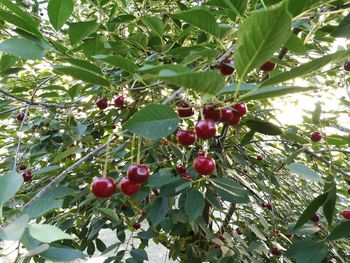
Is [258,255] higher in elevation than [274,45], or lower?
lower

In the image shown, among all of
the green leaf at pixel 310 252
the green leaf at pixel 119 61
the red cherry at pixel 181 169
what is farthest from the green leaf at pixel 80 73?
the green leaf at pixel 310 252

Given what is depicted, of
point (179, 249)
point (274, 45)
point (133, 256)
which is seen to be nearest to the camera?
point (274, 45)

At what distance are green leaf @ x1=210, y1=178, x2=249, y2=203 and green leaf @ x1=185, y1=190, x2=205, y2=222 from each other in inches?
2.7

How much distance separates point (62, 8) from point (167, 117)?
408 millimetres

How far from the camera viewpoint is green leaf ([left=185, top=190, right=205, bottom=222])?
114cm

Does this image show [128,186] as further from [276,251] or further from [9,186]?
[276,251]

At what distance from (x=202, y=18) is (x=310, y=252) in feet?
2.82

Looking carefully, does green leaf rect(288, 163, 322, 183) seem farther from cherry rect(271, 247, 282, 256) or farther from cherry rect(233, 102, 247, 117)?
cherry rect(271, 247, 282, 256)

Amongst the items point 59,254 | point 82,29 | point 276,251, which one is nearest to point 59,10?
point 82,29

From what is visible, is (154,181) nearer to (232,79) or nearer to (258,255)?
(232,79)

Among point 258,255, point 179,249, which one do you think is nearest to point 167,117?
point 258,255

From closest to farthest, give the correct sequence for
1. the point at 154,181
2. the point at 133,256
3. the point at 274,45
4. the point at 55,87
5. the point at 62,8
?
the point at 274,45 → the point at 62,8 → the point at 154,181 → the point at 55,87 → the point at 133,256

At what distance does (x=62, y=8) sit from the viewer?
0.86m

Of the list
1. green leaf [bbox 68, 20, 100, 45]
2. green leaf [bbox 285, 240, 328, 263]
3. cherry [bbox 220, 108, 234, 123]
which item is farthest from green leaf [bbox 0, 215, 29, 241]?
green leaf [bbox 285, 240, 328, 263]
